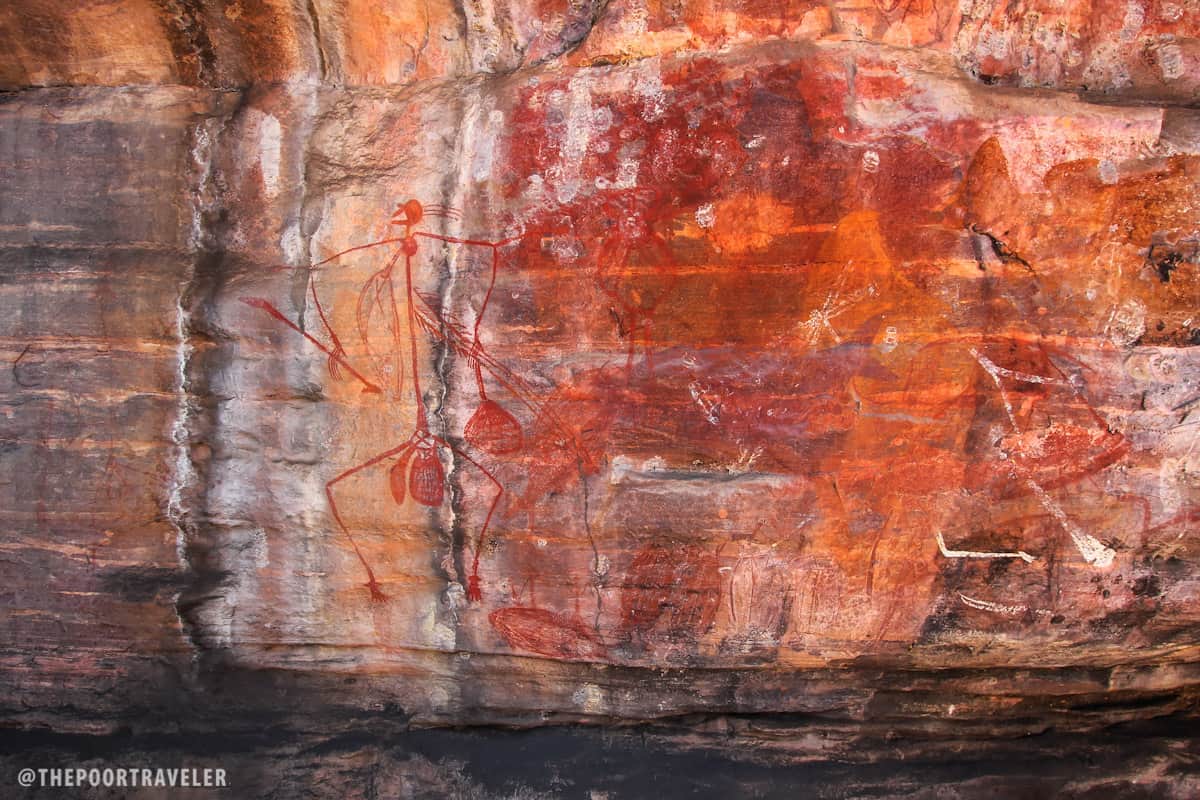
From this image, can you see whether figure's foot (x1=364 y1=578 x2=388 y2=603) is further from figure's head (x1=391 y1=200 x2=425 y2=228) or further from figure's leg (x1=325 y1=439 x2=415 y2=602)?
figure's head (x1=391 y1=200 x2=425 y2=228)

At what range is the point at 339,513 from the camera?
426 centimetres

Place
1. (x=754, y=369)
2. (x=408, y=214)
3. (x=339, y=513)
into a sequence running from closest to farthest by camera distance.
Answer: (x=754, y=369) → (x=408, y=214) → (x=339, y=513)

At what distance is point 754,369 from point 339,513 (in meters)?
2.24

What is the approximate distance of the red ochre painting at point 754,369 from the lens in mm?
3828

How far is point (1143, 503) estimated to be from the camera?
12.8ft

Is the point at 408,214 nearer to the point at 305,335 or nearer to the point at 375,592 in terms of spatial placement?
the point at 305,335

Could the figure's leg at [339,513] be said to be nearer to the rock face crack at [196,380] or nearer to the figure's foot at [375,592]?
the figure's foot at [375,592]

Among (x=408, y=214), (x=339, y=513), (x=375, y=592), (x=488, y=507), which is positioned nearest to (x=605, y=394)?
(x=488, y=507)

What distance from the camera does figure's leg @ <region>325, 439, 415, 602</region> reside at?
416 cm

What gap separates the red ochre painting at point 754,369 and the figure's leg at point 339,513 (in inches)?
0.7

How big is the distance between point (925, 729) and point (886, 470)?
1.59 meters

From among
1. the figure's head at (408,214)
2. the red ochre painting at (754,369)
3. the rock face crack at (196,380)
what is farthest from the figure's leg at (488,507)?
the rock face crack at (196,380)

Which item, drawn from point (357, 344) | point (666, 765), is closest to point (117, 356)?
point (357, 344)

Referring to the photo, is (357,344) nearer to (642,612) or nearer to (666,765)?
(642,612)
